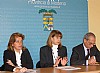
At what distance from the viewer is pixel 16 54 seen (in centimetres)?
397

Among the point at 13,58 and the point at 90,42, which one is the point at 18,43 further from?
the point at 90,42

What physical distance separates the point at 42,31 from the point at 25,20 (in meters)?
0.42

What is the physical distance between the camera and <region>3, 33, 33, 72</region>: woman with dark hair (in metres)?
3.82

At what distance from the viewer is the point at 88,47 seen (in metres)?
4.15

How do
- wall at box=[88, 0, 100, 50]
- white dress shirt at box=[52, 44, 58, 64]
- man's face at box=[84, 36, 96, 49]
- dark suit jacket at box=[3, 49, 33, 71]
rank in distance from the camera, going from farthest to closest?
wall at box=[88, 0, 100, 50]
white dress shirt at box=[52, 44, 58, 64]
man's face at box=[84, 36, 96, 49]
dark suit jacket at box=[3, 49, 33, 71]

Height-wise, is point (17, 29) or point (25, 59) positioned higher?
point (17, 29)

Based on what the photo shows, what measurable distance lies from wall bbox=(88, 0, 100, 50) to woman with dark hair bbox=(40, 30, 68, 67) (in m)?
1.31

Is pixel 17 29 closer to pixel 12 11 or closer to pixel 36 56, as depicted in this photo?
pixel 12 11

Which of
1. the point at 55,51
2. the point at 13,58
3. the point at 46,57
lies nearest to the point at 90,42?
the point at 55,51

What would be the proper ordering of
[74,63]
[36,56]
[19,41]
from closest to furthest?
1. [19,41]
2. [74,63]
3. [36,56]

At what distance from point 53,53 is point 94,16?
162 centimetres

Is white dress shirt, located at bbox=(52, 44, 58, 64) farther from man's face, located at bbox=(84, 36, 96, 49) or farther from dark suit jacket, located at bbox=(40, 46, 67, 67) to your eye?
man's face, located at bbox=(84, 36, 96, 49)

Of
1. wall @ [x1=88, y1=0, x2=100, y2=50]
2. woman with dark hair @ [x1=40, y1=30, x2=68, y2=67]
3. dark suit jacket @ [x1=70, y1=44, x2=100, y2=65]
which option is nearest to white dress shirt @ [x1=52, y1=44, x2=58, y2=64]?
woman with dark hair @ [x1=40, y1=30, x2=68, y2=67]

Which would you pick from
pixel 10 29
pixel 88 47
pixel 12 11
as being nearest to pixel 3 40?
pixel 10 29
